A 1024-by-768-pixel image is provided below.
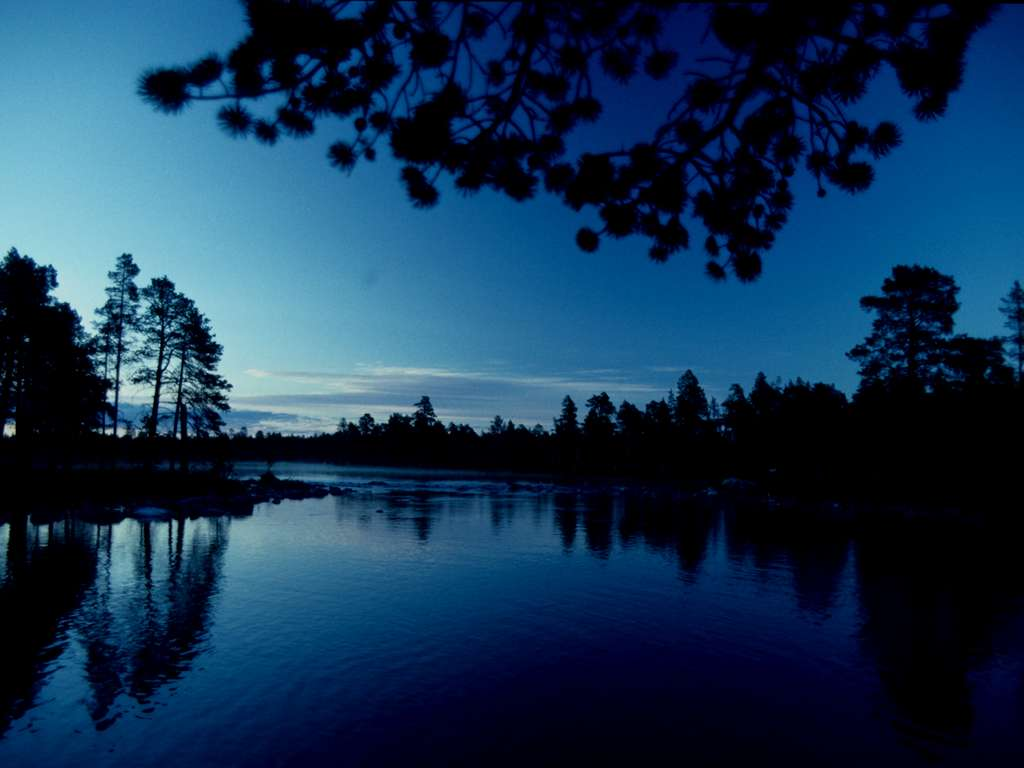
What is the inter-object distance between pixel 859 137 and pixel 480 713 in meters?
9.91

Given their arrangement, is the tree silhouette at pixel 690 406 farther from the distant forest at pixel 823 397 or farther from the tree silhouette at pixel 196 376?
the tree silhouette at pixel 196 376

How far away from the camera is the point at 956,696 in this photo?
10.8 m

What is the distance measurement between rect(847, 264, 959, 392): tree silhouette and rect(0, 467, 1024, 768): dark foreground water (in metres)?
23.5

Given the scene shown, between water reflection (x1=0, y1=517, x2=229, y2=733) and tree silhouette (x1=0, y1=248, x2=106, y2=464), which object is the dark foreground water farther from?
tree silhouette (x1=0, y1=248, x2=106, y2=464)

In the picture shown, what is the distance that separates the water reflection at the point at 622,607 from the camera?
1039cm

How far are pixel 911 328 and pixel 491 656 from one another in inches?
1838

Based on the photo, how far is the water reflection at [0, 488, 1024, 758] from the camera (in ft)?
34.1

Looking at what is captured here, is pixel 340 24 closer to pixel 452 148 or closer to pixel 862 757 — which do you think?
pixel 452 148

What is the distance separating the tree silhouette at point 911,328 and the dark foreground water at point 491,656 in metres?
23.5

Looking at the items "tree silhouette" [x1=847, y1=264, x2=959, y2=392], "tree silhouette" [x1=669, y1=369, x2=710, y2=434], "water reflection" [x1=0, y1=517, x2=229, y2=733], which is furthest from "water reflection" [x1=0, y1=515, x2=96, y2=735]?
"tree silhouette" [x1=669, y1=369, x2=710, y2=434]

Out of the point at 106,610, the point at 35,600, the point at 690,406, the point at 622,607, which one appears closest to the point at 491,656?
the point at 622,607

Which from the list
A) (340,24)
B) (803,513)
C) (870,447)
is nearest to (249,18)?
(340,24)

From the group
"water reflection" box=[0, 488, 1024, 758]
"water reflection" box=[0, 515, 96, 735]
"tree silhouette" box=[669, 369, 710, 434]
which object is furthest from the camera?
"tree silhouette" box=[669, 369, 710, 434]

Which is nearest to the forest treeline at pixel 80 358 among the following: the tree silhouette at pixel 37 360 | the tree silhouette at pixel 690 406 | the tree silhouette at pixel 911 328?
the tree silhouette at pixel 37 360
